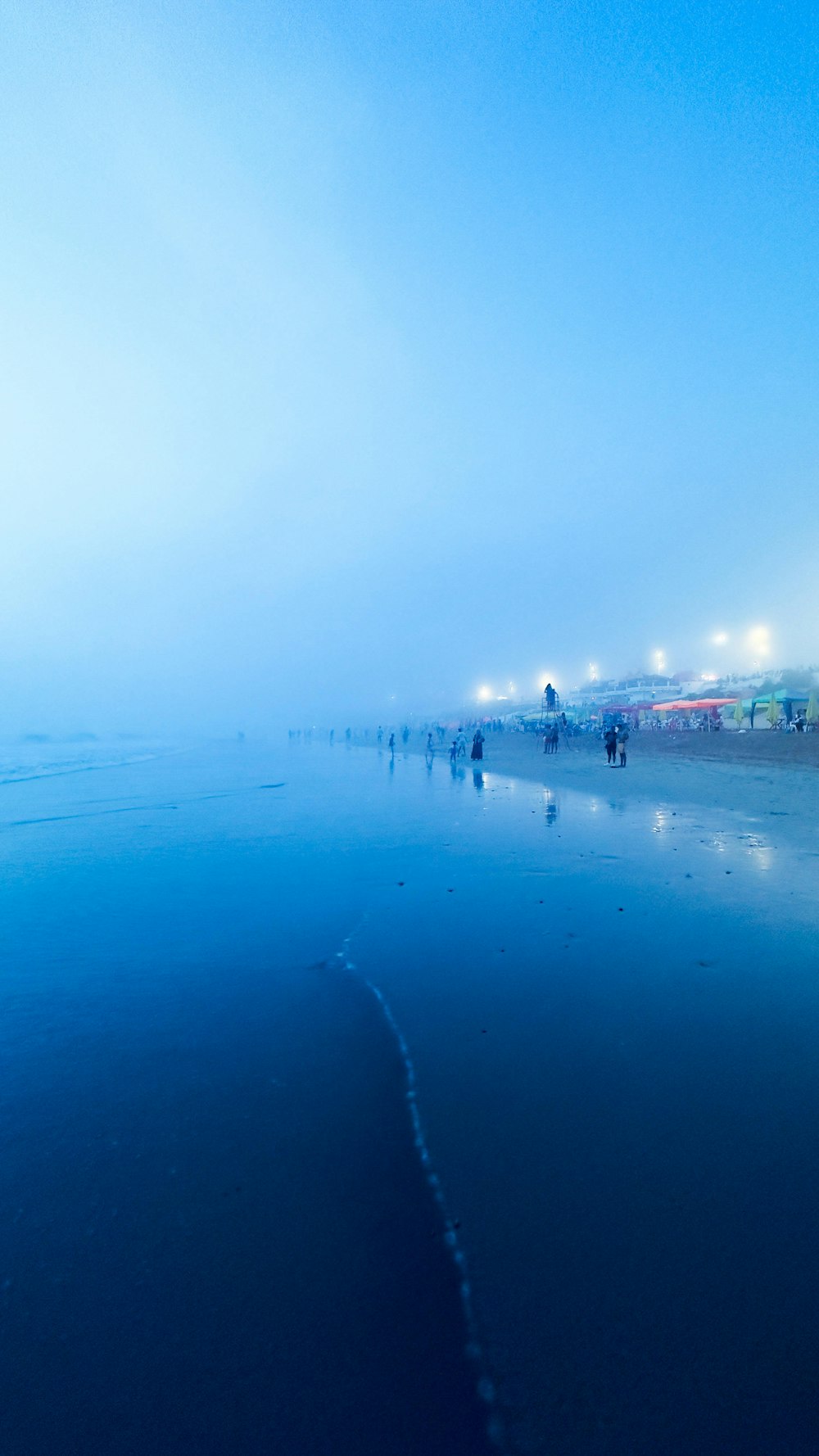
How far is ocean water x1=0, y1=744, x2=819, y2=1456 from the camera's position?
101 inches

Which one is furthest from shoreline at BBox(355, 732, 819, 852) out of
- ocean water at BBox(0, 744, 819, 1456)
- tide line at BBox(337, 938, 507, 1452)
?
tide line at BBox(337, 938, 507, 1452)

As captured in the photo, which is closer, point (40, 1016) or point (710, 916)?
point (40, 1016)

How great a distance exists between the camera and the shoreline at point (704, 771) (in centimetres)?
1814

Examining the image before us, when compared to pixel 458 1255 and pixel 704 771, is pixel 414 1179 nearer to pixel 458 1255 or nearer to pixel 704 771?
pixel 458 1255

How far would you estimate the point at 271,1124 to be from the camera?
438 cm

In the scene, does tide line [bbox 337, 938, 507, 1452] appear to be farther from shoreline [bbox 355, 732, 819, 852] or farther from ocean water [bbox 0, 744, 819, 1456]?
shoreline [bbox 355, 732, 819, 852]

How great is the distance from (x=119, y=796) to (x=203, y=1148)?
21975 mm

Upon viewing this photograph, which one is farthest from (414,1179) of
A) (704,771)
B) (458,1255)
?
(704,771)

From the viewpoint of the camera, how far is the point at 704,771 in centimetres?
3116

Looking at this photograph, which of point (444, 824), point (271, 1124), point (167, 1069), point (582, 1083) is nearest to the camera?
point (271, 1124)

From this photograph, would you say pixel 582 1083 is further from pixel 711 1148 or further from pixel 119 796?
pixel 119 796

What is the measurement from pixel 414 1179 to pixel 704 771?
31341mm

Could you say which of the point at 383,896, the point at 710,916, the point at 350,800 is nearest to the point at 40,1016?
the point at 383,896

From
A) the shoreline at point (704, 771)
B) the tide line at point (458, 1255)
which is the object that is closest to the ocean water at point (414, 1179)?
the tide line at point (458, 1255)
